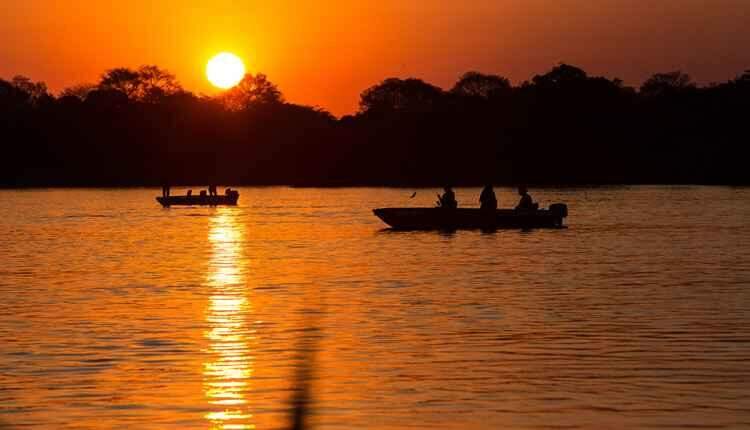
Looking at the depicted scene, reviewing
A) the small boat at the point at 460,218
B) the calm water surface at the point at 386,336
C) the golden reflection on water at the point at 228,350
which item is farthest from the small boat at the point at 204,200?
the golden reflection on water at the point at 228,350

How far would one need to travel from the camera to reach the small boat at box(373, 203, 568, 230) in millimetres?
51938

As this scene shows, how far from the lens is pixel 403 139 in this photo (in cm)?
15975

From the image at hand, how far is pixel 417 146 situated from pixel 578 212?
80363 mm

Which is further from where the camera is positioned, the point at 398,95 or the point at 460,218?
the point at 398,95

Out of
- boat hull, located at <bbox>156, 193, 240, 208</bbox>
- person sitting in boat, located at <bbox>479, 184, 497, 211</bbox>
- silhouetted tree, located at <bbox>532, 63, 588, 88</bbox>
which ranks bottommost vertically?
boat hull, located at <bbox>156, 193, 240, 208</bbox>

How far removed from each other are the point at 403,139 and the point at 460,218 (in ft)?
354

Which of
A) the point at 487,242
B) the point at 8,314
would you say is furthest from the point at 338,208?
the point at 8,314

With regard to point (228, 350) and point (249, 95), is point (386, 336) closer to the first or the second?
point (228, 350)

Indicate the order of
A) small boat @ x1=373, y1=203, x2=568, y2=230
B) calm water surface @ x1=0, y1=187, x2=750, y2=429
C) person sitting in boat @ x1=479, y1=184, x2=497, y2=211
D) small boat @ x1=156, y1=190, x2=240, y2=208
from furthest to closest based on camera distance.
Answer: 1. small boat @ x1=156, y1=190, x2=240, y2=208
2. person sitting in boat @ x1=479, y1=184, x2=497, y2=211
3. small boat @ x1=373, y1=203, x2=568, y2=230
4. calm water surface @ x1=0, y1=187, x2=750, y2=429

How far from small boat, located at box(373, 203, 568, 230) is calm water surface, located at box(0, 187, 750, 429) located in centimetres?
644

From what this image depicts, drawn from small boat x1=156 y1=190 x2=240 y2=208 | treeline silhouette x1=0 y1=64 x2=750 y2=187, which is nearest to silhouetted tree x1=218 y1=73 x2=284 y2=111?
treeline silhouette x1=0 y1=64 x2=750 y2=187

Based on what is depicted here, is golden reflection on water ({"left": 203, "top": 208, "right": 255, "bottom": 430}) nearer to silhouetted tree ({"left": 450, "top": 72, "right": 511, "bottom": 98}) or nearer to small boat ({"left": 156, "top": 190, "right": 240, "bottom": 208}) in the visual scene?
small boat ({"left": 156, "top": 190, "right": 240, "bottom": 208})

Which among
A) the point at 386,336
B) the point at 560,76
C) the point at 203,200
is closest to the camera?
the point at 386,336

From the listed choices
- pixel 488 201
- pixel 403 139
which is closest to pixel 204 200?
pixel 488 201
